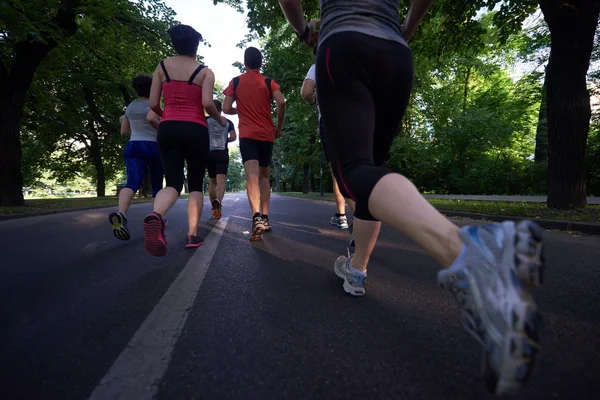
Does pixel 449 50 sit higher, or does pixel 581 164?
pixel 449 50

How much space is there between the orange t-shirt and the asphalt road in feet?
6.67

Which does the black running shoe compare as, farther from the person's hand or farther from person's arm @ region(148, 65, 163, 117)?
the person's hand

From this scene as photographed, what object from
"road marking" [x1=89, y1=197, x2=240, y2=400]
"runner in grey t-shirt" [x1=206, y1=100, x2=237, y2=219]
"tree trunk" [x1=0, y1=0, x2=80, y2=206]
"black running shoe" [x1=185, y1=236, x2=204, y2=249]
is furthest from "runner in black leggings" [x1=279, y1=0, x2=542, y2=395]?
"tree trunk" [x1=0, y1=0, x2=80, y2=206]

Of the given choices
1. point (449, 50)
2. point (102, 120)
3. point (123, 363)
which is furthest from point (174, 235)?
point (102, 120)

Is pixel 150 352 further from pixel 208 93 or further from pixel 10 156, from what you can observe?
pixel 10 156

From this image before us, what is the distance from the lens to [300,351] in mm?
1317

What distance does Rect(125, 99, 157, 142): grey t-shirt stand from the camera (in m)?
4.35

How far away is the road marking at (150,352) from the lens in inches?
42.2

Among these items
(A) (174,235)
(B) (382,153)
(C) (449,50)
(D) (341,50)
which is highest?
(C) (449,50)

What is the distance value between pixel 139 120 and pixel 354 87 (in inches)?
149

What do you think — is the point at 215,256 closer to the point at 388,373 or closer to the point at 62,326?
the point at 62,326

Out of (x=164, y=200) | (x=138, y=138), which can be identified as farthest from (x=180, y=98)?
(x=138, y=138)

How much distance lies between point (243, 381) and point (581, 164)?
8.01m

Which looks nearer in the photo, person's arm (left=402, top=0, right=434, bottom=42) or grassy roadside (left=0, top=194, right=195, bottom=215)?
person's arm (left=402, top=0, right=434, bottom=42)
